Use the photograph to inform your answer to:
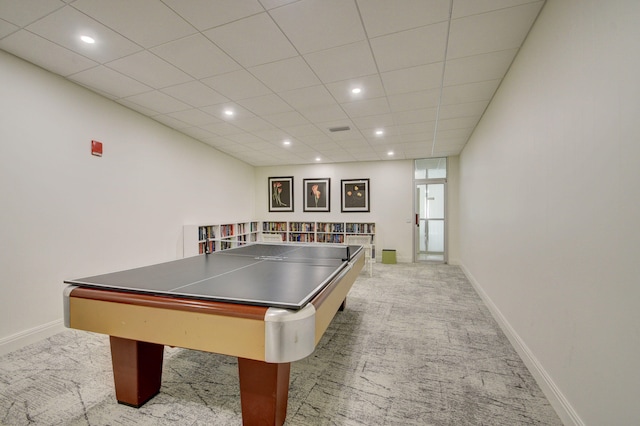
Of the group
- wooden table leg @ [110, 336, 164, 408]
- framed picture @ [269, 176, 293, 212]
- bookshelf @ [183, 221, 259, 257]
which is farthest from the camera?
framed picture @ [269, 176, 293, 212]

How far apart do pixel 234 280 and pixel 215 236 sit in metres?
3.95

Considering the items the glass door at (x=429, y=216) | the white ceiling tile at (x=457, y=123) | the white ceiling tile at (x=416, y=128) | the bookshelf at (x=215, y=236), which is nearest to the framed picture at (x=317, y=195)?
the bookshelf at (x=215, y=236)

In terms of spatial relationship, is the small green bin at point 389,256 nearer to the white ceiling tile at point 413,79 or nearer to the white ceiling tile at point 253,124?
the white ceiling tile at point 253,124

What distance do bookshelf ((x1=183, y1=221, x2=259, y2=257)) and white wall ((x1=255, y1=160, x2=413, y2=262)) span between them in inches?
57.5

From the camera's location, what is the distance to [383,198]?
21.5 ft

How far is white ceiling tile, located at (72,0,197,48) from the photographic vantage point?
5.66 ft

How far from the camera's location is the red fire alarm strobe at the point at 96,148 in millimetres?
3014

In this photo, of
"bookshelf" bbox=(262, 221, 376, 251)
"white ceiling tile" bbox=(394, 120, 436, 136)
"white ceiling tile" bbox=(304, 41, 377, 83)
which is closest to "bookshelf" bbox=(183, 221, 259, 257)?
"bookshelf" bbox=(262, 221, 376, 251)

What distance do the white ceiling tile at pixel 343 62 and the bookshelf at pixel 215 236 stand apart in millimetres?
2039

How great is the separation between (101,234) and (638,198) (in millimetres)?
4374

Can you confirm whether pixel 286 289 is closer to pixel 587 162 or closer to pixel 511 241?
pixel 587 162

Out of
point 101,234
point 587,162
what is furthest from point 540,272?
point 101,234

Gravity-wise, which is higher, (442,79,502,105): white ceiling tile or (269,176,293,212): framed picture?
(442,79,502,105): white ceiling tile

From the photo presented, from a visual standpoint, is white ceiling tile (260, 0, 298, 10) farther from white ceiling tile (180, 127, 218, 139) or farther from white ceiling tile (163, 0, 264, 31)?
white ceiling tile (180, 127, 218, 139)
